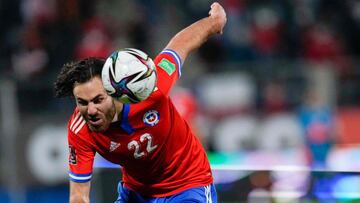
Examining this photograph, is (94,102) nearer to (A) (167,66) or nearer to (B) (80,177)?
(B) (80,177)

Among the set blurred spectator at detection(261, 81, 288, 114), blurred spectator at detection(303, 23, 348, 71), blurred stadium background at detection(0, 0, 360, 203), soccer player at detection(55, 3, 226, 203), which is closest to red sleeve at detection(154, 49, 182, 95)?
soccer player at detection(55, 3, 226, 203)

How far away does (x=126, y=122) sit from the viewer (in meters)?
6.34

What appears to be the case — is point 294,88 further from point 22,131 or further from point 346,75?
point 22,131

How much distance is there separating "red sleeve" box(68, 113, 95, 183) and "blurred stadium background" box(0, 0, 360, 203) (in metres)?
4.97

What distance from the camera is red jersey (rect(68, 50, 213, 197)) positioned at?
6367 mm

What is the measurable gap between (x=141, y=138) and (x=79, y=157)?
422 mm

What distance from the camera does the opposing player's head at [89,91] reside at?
6082mm

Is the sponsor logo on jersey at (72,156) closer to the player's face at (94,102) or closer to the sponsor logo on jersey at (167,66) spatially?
the player's face at (94,102)

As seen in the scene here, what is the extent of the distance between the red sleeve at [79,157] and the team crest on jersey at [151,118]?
405mm

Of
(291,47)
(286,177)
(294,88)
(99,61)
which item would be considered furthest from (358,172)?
(291,47)

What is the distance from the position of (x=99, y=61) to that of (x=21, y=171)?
7519 millimetres

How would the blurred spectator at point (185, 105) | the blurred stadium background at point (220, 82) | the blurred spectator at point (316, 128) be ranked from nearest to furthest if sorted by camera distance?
the blurred spectator at point (185, 105) < the blurred spectator at point (316, 128) < the blurred stadium background at point (220, 82)

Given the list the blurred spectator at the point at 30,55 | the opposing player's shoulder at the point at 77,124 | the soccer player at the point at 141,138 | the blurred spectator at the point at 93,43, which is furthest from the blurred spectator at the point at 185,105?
the opposing player's shoulder at the point at 77,124

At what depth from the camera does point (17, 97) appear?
43.6ft
